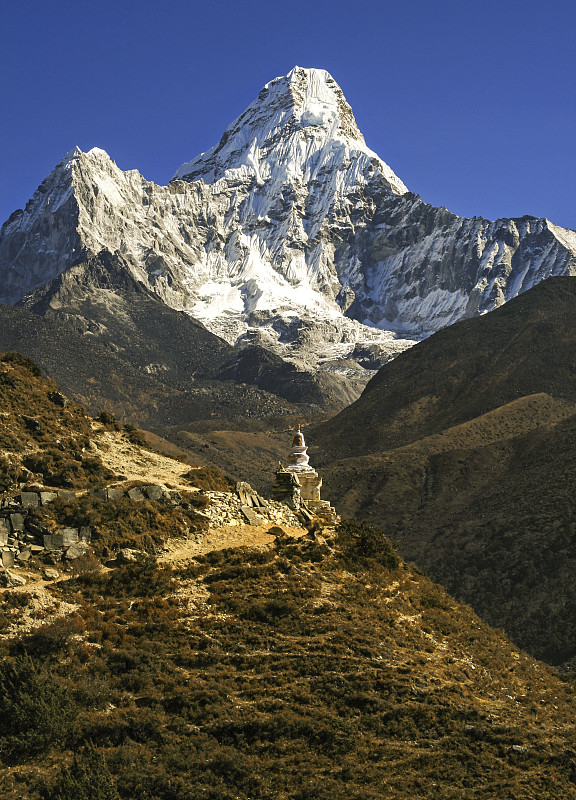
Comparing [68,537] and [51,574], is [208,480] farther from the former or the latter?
[51,574]

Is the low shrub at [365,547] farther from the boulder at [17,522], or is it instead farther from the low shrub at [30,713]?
the low shrub at [30,713]

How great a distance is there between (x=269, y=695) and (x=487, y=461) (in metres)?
97.2

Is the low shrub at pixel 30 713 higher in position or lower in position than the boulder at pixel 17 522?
lower

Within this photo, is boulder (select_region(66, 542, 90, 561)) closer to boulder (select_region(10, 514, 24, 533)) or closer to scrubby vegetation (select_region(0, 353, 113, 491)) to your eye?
boulder (select_region(10, 514, 24, 533))

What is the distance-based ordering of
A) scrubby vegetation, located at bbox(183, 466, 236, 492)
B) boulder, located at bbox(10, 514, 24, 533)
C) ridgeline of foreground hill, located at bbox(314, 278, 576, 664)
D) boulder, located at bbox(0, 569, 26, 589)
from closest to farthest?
1. boulder, located at bbox(0, 569, 26, 589)
2. boulder, located at bbox(10, 514, 24, 533)
3. scrubby vegetation, located at bbox(183, 466, 236, 492)
4. ridgeline of foreground hill, located at bbox(314, 278, 576, 664)

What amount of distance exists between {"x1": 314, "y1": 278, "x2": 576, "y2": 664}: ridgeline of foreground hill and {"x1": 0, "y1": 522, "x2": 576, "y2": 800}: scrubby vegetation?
35.9 metres

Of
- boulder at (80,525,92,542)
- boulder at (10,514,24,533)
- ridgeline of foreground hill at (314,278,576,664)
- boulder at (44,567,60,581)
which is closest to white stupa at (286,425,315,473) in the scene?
boulder at (80,525,92,542)

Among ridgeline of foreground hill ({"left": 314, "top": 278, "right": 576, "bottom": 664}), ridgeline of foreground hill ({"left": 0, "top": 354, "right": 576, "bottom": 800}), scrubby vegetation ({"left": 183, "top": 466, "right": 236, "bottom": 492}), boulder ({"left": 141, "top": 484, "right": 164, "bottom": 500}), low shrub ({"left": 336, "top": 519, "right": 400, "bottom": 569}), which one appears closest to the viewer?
ridgeline of foreground hill ({"left": 0, "top": 354, "right": 576, "bottom": 800})

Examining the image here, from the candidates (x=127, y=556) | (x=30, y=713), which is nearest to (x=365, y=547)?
(x=127, y=556)

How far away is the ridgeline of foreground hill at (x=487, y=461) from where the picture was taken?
7475 cm

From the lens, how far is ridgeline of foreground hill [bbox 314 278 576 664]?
7475 cm

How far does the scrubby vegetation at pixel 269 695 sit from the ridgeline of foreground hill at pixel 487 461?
3588cm

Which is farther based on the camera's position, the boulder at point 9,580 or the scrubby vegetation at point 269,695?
the boulder at point 9,580

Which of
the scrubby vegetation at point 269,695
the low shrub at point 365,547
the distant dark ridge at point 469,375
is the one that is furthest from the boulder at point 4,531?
the distant dark ridge at point 469,375
